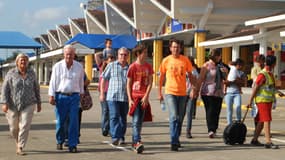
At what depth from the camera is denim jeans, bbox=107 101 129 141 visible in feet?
30.7

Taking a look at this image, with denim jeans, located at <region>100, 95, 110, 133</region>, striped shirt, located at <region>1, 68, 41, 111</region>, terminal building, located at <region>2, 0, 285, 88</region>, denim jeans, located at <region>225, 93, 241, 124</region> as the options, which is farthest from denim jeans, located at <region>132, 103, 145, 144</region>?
terminal building, located at <region>2, 0, 285, 88</region>

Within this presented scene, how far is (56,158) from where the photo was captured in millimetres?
8266

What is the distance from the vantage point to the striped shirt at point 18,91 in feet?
28.2

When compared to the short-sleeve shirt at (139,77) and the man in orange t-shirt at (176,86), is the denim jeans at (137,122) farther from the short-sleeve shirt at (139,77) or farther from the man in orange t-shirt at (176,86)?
the man in orange t-shirt at (176,86)

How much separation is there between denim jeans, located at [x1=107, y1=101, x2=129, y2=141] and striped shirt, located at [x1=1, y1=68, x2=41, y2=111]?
1.33 metres

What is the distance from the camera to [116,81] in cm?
939

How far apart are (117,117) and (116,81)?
61cm

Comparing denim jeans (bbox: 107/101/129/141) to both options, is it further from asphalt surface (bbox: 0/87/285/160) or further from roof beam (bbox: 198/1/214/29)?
roof beam (bbox: 198/1/214/29)

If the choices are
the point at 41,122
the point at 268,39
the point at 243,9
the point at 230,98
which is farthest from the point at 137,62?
the point at 243,9

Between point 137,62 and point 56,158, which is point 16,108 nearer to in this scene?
point 56,158

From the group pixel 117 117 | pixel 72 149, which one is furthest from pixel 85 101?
pixel 72 149

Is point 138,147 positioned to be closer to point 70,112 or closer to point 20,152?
point 70,112

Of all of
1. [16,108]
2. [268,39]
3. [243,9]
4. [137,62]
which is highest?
[243,9]

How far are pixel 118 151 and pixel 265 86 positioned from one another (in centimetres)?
276
